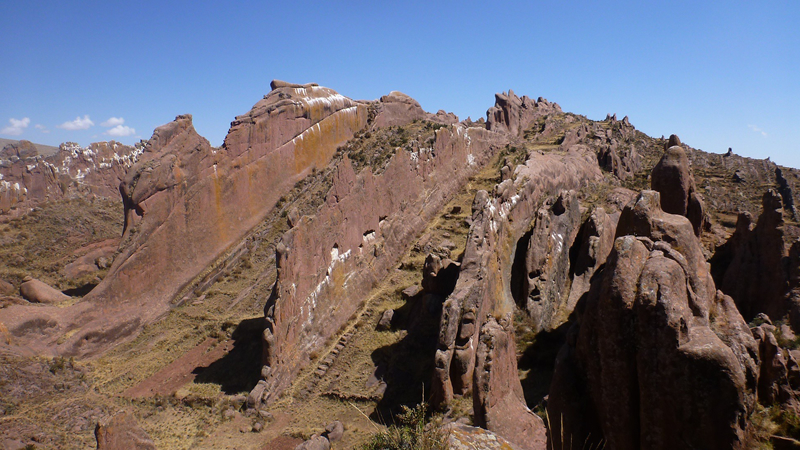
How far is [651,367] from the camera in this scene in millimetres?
5719

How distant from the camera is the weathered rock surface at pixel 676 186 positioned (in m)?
16.1

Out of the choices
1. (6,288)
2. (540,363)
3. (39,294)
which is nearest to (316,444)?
(540,363)

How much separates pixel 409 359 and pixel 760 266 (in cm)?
1181

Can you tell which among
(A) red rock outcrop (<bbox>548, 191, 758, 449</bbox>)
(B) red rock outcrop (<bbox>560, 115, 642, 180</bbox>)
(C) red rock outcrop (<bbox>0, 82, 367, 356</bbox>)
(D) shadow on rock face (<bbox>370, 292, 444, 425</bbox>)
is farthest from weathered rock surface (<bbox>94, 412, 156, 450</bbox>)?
(B) red rock outcrop (<bbox>560, 115, 642, 180</bbox>)

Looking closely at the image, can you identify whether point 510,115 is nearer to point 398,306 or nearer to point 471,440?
point 398,306

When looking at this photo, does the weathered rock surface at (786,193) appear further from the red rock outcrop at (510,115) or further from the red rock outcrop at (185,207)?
the red rock outcrop at (185,207)

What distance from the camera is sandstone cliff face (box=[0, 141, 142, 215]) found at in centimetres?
4712

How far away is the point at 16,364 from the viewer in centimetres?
1565

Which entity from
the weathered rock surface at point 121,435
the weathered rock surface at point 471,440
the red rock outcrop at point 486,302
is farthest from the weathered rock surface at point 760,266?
the weathered rock surface at point 121,435

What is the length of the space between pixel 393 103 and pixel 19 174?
140 feet

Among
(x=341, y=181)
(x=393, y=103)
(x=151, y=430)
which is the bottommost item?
(x=151, y=430)

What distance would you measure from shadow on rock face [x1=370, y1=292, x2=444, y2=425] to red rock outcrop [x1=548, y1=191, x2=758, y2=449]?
18.7ft

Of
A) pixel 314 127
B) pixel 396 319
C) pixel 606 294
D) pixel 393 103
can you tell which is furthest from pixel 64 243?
pixel 606 294

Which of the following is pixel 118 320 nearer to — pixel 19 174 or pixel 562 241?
pixel 562 241
